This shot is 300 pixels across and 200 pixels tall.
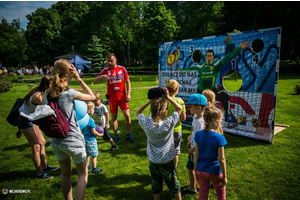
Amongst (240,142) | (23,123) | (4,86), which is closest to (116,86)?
(23,123)

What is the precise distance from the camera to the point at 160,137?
248 centimetres

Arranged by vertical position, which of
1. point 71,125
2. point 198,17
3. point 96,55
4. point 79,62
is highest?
point 198,17

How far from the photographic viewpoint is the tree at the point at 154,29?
3500cm

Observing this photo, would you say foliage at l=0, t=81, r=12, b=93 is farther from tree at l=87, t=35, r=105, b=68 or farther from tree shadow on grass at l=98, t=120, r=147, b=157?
tree shadow on grass at l=98, t=120, r=147, b=157

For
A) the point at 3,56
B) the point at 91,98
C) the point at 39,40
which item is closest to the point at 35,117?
the point at 91,98

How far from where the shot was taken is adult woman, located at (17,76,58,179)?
293cm

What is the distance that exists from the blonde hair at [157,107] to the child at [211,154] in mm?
561

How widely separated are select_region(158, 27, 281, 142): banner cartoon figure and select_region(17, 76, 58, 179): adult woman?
4.92m

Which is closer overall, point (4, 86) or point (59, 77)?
point (59, 77)

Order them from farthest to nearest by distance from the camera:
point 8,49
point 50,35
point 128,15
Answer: point 8,49 < point 50,35 < point 128,15

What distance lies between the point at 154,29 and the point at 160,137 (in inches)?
1402

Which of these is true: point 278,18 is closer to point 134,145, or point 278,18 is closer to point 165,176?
point 134,145

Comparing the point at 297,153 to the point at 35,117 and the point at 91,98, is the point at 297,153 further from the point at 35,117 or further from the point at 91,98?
the point at 35,117

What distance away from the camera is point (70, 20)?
48562mm
